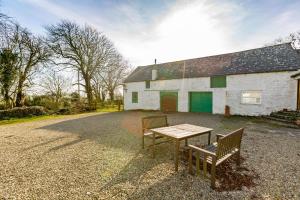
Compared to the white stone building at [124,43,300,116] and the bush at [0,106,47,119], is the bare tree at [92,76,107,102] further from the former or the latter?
the bush at [0,106,47,119]

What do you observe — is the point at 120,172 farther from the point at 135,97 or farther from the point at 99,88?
the point at 99,88

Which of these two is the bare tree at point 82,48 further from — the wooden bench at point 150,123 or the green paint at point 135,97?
the wooden bench at point 150,123

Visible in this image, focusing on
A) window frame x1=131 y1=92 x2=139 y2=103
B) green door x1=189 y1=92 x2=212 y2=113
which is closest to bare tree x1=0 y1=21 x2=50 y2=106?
window frame x1=131 y1=92 x2=139 y2=103

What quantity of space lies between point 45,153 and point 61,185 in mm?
2637

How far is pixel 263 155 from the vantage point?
5137 mm

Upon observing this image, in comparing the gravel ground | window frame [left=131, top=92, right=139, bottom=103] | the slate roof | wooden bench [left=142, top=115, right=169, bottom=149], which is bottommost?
the gravel ground

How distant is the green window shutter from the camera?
48.1ft

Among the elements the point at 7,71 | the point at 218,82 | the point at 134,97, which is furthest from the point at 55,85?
the point at 218,82

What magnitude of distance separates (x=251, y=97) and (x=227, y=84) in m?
2.23

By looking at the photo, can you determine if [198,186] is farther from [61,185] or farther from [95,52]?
[95,52]

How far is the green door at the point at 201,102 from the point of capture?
1562cm

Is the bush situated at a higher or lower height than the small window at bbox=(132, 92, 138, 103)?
lower

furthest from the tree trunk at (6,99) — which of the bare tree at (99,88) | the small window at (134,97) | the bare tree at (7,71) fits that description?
the small window at (134,97)

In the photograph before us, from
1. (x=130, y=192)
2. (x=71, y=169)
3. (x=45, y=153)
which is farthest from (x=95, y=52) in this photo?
(x=130, y=192)
